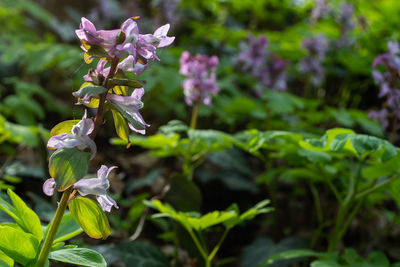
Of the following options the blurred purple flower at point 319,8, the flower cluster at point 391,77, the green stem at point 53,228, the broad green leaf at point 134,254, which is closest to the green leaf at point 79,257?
the green stem at point 53,228

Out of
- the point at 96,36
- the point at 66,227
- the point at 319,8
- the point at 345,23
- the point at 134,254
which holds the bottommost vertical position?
the point at 134,254

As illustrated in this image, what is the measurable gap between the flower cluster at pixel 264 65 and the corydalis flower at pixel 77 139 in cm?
236

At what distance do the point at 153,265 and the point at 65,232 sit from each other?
78 centimetres

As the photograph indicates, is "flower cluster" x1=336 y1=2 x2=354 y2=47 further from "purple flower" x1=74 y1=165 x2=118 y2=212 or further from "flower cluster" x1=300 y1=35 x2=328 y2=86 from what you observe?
"purple flower" x1=74 y1=165 x2=118 y2=212

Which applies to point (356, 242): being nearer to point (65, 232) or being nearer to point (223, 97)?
point (223, 97)

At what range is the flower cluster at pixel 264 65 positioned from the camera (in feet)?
9.84

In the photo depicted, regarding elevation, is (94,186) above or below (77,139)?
below

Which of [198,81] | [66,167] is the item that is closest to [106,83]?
[66,167]

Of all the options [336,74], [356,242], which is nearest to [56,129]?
[356,242]

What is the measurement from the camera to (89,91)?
0.74 meters

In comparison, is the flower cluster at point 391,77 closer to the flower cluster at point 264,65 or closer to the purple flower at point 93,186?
the flower cluster at point 264,65

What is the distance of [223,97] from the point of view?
122 inches

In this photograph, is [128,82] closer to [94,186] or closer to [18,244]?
[94,186]

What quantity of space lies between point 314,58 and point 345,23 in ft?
2.91
